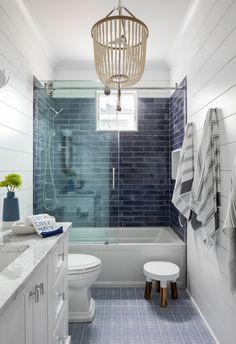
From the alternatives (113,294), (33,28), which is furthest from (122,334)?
(33,28)

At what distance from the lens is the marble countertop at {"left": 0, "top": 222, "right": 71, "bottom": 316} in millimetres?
851

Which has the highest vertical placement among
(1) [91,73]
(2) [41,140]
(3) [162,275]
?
(1) [91,73]

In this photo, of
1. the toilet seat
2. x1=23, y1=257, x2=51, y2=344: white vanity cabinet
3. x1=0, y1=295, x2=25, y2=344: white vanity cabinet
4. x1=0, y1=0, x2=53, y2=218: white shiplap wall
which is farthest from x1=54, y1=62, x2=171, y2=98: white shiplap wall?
x1=0, y1=295, x2=25, y2=344: white vanity cabinet

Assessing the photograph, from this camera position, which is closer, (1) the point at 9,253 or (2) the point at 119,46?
(1) the point at 9,253

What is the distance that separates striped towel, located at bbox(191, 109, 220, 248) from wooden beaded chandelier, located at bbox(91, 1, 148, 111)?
2.21ft

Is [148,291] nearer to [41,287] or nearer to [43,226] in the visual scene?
[43,226]

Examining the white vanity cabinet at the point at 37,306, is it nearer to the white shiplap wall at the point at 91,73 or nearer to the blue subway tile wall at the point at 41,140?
the blue subway tile wall at the point at 41,140

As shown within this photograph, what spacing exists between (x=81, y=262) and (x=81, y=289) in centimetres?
22

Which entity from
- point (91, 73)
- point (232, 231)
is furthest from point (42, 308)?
point (91, 73)

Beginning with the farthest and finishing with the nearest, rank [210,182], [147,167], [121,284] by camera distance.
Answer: [147,167] < [121,284] < [210,182]

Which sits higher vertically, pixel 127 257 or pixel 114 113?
pixel 114 113

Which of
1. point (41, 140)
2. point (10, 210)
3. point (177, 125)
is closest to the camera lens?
point (10, 210)

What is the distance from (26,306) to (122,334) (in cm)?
138

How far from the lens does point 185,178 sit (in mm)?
2488
